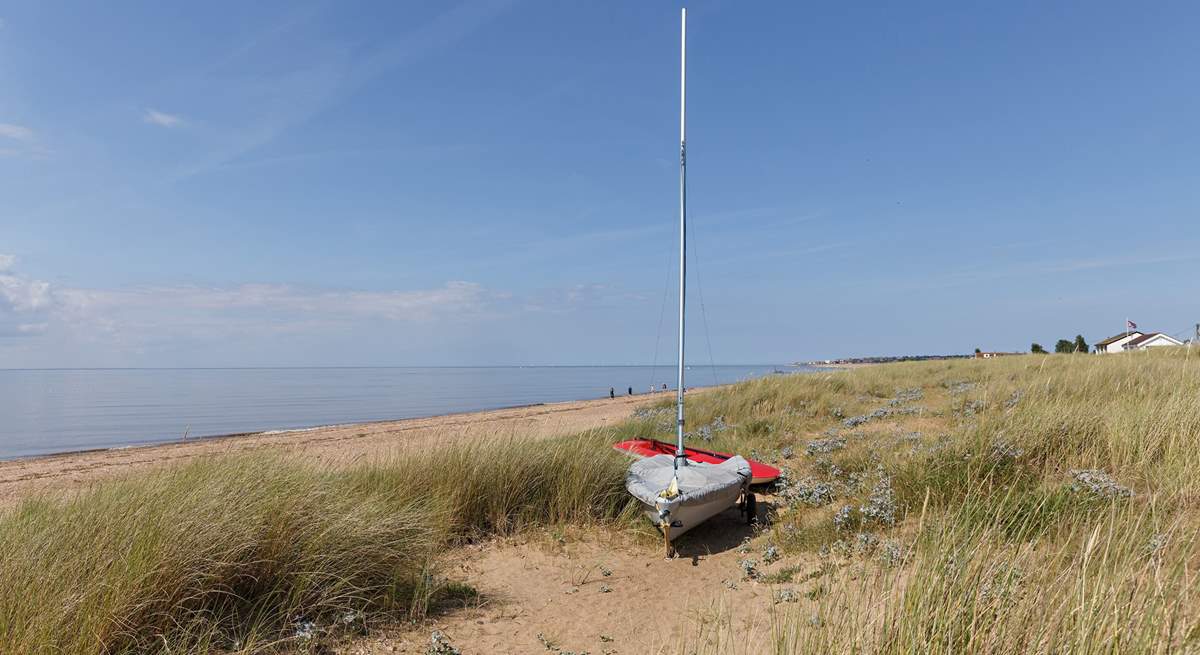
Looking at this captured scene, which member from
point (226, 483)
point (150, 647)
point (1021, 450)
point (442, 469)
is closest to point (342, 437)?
point (442, 469)

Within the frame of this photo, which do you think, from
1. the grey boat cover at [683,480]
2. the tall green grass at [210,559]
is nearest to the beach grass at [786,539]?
the tall green grass at [210,559]

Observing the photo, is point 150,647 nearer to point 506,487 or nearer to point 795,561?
point 506,487

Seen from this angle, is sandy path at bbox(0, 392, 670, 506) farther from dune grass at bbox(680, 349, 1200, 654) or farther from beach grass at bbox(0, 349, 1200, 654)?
dune grass at bbox(680, 349, 1200, 654)

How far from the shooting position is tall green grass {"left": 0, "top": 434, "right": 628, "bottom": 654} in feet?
12.3

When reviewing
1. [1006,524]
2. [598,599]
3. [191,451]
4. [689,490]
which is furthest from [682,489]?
[191,451]

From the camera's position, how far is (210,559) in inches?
176

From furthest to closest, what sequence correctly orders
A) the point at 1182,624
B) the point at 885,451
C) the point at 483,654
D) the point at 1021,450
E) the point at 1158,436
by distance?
the point at 885,451
the point at 1021,450
the point at 1158,436
the point at 483,654
the point at 1182,624

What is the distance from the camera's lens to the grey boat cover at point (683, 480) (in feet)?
24.0

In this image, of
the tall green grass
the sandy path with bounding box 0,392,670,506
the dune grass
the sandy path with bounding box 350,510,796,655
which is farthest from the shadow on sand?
the sandy path with bounding box 0,392,670,506

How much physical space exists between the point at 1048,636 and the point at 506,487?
21.8 ft

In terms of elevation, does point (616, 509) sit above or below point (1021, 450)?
below

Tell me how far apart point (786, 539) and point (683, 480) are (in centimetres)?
149

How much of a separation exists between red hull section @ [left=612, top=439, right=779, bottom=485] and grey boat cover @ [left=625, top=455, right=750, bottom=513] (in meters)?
0.37

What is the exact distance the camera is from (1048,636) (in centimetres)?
253
